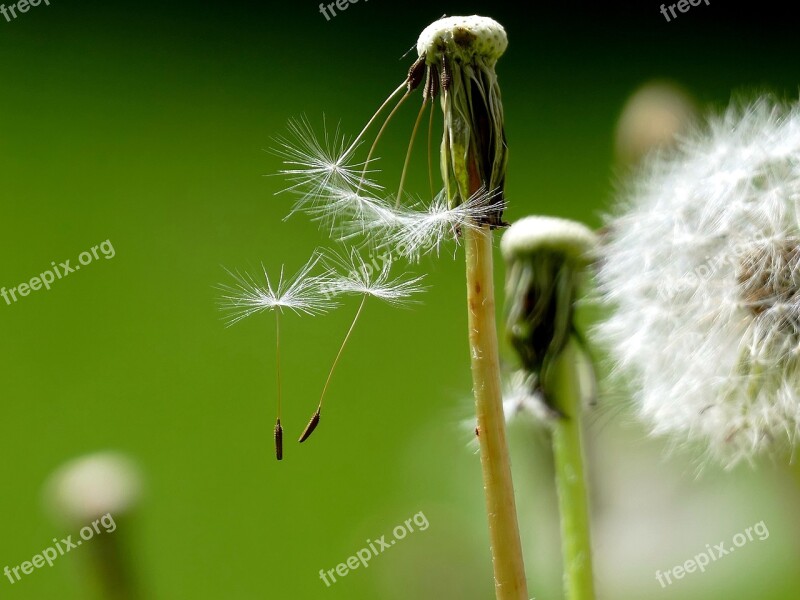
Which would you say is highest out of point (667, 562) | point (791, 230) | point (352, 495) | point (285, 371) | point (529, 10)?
point (529, 10)

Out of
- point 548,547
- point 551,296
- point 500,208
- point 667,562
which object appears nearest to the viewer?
point 500,208

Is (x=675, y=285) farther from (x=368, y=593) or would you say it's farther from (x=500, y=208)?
(x=368, y=593)

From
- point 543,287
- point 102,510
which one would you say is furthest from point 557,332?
point 102,510

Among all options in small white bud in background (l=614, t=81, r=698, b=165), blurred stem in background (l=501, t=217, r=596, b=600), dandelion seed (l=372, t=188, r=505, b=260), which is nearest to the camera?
dandelion seed (l=372, t=188, r=505, b=260)

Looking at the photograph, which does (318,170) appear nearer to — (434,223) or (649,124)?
(434,223)

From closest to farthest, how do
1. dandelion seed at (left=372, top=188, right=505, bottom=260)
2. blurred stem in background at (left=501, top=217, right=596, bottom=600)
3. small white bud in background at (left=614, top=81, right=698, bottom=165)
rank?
1. dandelion seed at (left=372, top=188, right=505, bottom=260)
2. blurred stem in background at (left=501, top=217, right=596, bottom=600)
3. small white bud in background at (left=614, top=81, right=698, bottom=165)

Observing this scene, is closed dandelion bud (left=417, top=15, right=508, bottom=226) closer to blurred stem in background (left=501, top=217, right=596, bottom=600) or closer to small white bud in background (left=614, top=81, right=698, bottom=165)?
blurred stem in background (left=501, top=217, right=596, bottom=600)

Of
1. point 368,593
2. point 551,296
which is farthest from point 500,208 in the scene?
point 368,593

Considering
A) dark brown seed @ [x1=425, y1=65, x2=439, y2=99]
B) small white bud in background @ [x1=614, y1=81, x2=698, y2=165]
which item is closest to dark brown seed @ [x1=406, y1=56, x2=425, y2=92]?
dark brown seed @ [x1=425, y1=65, x2=439, y2=99]
